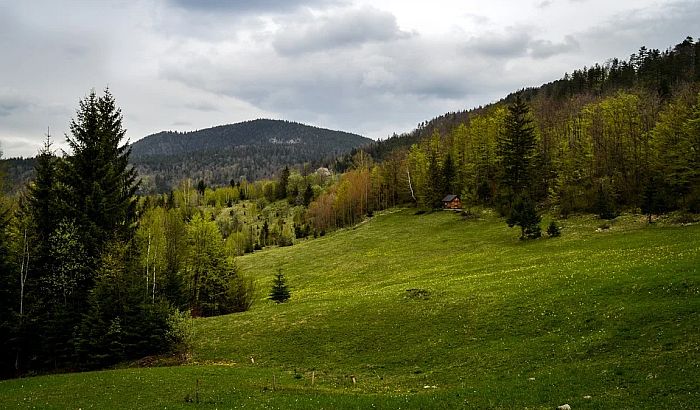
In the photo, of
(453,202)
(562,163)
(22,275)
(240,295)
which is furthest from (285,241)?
(22,275)

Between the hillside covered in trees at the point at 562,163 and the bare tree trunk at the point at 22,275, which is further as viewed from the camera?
the hillside covered in trees at the point at 562,163

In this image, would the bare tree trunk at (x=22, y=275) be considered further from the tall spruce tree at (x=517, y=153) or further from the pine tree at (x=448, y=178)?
the pine tree at (x=448, y=178)

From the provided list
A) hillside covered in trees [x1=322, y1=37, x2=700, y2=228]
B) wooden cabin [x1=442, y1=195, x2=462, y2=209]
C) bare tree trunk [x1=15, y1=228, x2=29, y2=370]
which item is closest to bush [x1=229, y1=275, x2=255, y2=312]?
bare tree trunk [x1=15, y1=228, x2=29, y2=370]

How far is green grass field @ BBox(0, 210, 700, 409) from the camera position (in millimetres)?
20688

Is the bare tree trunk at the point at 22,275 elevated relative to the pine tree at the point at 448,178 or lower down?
lower down

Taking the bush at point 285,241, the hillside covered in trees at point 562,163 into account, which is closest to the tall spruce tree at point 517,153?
the hillside covered in trees at point 562,163

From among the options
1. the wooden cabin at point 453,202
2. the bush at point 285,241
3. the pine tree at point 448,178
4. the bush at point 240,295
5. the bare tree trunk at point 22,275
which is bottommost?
the bush at point 240,295

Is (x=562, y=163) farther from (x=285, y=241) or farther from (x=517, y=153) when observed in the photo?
(x=285, y=241)

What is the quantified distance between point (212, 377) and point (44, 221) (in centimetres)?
2717

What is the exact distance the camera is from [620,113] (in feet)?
307

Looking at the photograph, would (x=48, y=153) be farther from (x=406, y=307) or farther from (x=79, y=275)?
(x=406, y=307)

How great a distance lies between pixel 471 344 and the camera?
32.0m

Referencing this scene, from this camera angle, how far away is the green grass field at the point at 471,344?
20.7m

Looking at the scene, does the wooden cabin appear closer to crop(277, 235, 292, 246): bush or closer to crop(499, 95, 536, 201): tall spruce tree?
crop(499, 95, 536, 201): tall spruce tree
